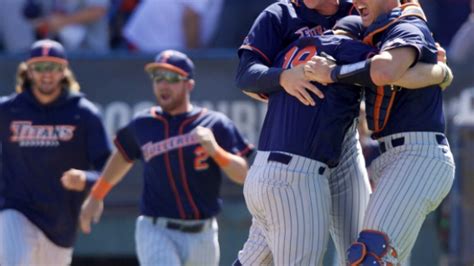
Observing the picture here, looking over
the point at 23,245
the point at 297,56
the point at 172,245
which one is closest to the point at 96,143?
the point at 23,245

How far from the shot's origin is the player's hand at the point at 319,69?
5391 millimetres

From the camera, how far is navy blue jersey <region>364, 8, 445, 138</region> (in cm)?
545

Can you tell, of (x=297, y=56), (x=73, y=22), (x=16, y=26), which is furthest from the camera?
(x=16, y=26)

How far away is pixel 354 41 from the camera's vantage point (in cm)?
552

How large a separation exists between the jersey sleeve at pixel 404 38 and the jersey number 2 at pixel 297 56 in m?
0.38

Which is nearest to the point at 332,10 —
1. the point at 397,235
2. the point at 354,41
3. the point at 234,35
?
the point at 354,41

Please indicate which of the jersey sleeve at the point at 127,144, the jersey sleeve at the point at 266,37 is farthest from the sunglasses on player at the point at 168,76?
the jersey sleeve at the point at 266,37

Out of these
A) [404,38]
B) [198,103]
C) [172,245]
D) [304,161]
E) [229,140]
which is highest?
[404,38]

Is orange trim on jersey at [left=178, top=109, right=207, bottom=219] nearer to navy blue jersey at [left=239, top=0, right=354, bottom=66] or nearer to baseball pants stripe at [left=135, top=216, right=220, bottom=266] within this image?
baseball pants stripe at [left=135, top=216, right=220, bottom=266]

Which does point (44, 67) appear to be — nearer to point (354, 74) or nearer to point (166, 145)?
point (166, 145)

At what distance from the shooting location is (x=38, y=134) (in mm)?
8586

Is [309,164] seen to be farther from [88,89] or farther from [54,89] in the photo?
[88,89]

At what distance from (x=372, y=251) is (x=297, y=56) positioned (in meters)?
1.01

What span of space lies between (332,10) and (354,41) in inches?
16.4
